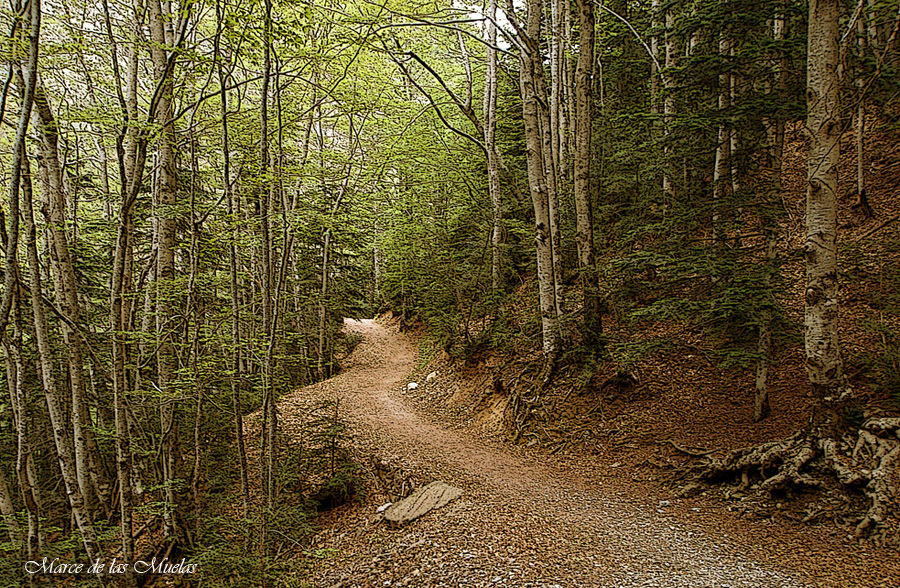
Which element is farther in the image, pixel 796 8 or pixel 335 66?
pixel 335 66

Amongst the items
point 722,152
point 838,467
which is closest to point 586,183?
point 722,152

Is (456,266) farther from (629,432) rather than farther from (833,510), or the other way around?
(833,510)

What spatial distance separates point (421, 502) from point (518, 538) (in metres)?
2.11

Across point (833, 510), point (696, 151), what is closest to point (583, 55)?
point (696, 151)

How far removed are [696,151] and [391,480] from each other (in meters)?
7.64

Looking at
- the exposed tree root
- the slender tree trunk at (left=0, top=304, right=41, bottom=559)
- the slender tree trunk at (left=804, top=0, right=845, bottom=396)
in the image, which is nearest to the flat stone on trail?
the exposed tree root

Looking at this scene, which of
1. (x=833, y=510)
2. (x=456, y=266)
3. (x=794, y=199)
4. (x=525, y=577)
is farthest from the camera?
(x=456, y=266)

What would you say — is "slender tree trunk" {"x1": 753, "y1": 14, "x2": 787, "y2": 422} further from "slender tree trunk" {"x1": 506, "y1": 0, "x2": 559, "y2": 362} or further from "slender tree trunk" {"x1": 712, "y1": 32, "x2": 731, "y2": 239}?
"slender tree trunk" {"x1": 506, "y1": 0, "x2": 559, "y2": 362}

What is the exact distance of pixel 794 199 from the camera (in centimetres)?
1019

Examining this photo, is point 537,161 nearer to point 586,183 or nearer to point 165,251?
point 586,183

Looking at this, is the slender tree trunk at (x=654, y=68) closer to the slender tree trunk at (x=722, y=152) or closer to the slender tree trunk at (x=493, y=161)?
the slender tree trunk at (x=722, y=152)

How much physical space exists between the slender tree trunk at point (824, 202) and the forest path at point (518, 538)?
2.36 meters

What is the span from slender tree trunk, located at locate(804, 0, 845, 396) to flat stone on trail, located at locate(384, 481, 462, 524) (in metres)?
4.95

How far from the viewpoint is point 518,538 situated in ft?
17.5
